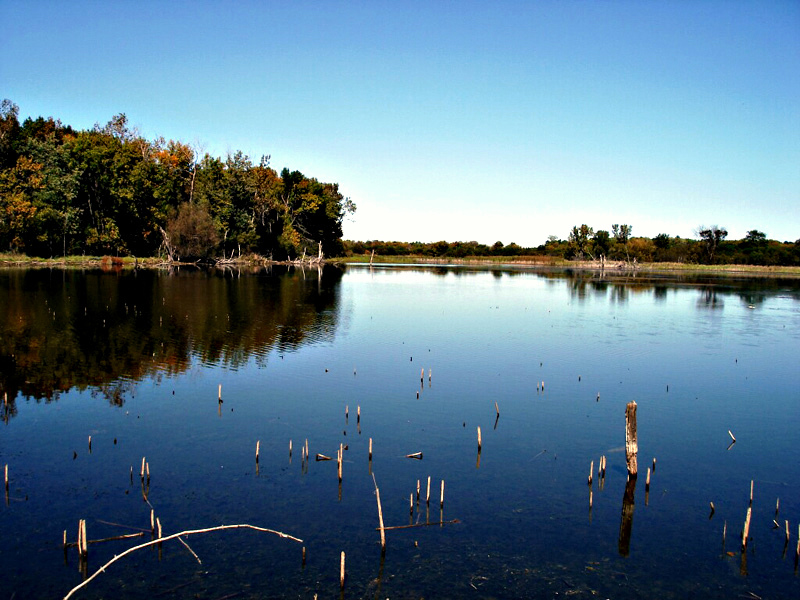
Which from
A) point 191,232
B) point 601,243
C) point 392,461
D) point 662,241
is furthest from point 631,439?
point 662,241

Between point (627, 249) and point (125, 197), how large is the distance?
128 m

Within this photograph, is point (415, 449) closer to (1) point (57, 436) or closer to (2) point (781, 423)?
(1) point (57, 436)

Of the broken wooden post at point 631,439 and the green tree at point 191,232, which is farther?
the green tree at point 191,232

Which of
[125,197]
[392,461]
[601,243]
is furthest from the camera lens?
[601,243]

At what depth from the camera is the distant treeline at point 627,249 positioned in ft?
515

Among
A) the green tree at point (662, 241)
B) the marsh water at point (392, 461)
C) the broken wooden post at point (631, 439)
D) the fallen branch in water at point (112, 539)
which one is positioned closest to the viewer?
the marsh water at point (392, 461)

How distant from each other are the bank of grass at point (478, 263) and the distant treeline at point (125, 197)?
3.32 metres

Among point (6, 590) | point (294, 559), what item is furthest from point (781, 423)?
point (6, 590)

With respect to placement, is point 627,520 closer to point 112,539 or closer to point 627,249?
point 112,539

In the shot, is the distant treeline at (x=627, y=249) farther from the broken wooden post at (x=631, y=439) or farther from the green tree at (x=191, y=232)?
the broken wooden post at (x=631, y=439)

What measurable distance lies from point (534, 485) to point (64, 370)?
1864 centimetres

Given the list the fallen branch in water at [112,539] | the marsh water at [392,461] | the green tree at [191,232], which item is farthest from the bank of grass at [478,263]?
the fallen branch in water at [112,539]

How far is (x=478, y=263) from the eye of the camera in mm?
164375

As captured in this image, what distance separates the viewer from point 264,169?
124 metres
